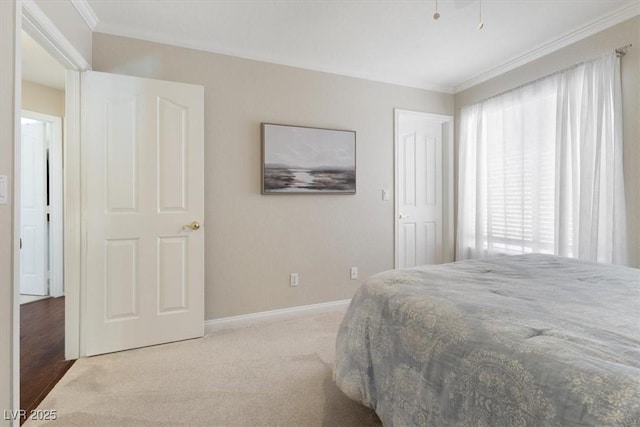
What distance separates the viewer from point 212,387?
191 cm

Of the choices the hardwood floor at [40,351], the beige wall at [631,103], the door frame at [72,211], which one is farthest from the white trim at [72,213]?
the beige wall at [631,103]

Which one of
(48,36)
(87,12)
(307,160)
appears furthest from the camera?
(307,160)

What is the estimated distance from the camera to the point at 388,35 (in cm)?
261

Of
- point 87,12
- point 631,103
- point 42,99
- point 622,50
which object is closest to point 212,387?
point 87,12

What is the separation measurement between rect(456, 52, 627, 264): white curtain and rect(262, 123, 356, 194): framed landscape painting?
1419 millimetres

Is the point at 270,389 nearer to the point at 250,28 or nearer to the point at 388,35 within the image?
the point at 250,28

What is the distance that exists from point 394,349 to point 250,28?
249cm

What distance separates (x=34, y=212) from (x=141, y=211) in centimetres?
240

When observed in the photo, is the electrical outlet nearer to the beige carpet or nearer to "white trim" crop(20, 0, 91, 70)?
the beige carpet

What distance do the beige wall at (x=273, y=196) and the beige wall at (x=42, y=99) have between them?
1.90m

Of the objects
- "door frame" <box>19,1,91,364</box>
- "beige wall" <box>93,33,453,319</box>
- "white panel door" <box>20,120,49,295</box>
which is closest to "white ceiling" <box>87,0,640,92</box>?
"beige wall" <box>93,33,453,319</box>

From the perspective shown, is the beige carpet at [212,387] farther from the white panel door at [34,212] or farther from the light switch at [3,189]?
the white panel door at [34,212]

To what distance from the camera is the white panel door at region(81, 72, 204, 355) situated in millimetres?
2303

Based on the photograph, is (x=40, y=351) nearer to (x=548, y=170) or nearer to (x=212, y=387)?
(x=212, y=387)
